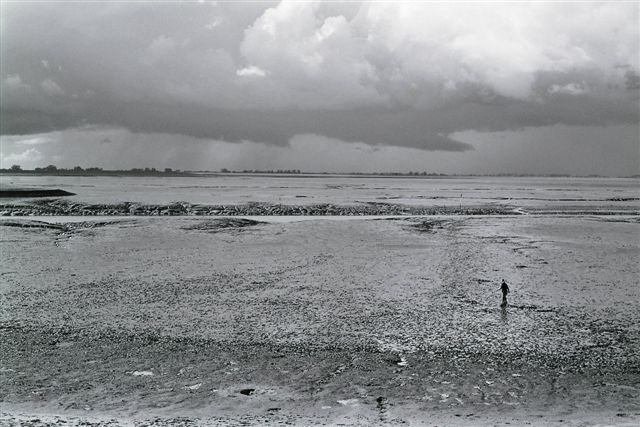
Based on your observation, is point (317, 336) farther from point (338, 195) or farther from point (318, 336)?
point (338, 195)

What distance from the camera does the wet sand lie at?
10.5 metres

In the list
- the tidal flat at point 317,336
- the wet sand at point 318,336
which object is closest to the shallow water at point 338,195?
the tidal flat at point 317,336

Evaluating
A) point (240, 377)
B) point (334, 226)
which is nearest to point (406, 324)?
point (240, 377)

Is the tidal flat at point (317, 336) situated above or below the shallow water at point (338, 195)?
below

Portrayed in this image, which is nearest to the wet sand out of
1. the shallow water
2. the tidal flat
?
the tidal flat

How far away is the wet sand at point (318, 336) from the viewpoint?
10531 mm

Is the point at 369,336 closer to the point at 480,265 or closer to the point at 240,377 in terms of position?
the point at 240,377

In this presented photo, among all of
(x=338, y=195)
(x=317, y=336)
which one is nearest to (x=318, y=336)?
(x=317, y=336)

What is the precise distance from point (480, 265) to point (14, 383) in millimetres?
20046

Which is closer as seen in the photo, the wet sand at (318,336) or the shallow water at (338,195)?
the wet sand at (318,336)

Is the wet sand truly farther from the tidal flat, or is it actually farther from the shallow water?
the shallow water

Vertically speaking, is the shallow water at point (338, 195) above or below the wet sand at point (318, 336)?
above

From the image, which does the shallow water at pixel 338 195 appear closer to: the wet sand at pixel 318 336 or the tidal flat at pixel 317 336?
the tidal flat at pixel 317 336

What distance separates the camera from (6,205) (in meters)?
56.9
